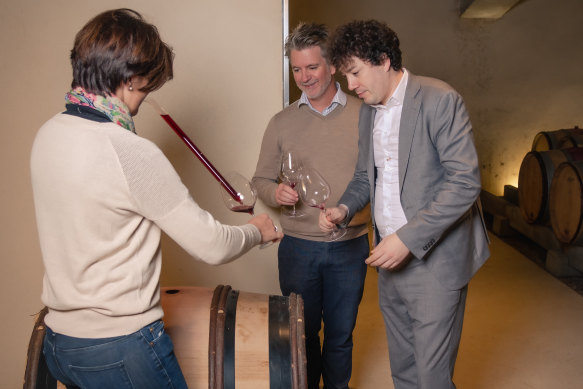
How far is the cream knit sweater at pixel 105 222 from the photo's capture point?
1.20 meters

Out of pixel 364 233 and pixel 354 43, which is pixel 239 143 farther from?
pixel 354 43

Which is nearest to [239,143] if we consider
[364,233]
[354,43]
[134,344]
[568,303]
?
[364,233]

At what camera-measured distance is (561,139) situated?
18.0ft

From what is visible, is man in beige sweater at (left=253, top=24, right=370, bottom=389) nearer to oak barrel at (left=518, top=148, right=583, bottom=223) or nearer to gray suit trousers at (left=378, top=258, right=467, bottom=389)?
gray suit trousers at (left=378, top=258, right=467, bottom=389)

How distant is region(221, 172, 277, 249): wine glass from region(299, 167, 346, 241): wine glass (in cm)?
22

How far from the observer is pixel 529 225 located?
523 cm

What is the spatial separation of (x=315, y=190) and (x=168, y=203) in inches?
34.9

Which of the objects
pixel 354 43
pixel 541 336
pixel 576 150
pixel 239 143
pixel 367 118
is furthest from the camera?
pixel 576 150

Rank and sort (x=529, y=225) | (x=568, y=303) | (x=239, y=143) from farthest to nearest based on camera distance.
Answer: (x=529, y=225) → (x=568, y=303) → (x=239, y=143)

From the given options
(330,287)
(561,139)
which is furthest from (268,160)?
(561,139)

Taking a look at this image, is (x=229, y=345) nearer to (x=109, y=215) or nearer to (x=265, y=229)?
(x=265, y=229)

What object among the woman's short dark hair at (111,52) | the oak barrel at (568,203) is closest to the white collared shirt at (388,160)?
the woman's short dark hair at (111,52)

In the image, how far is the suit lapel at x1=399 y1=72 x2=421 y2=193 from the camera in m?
1.80

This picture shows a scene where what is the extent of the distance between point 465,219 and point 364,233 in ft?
2.22
